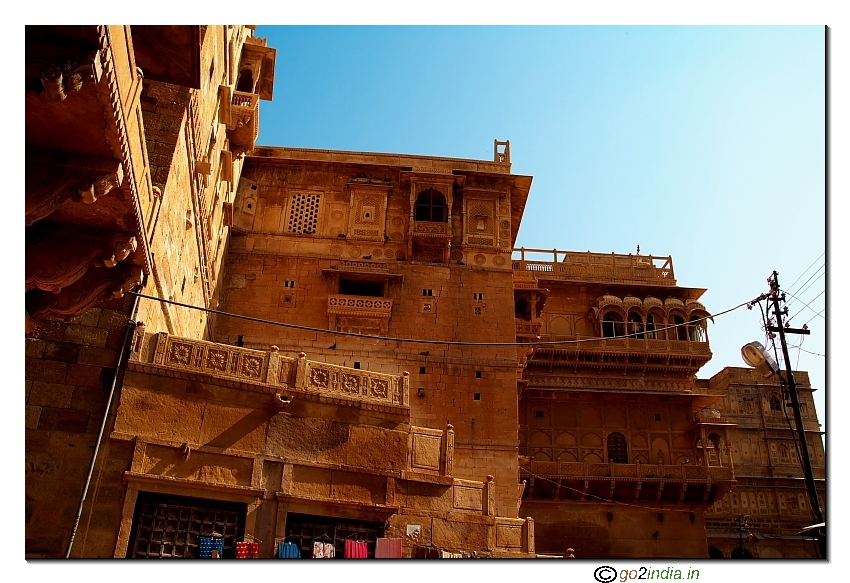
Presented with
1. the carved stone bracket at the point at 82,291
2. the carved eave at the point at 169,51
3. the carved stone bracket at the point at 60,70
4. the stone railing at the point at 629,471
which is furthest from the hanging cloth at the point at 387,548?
the stone railing at the point at 629,471

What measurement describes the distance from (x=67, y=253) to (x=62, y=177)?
1412 millimetres

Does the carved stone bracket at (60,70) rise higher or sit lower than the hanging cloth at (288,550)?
higher

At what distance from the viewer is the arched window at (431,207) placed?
20.4m

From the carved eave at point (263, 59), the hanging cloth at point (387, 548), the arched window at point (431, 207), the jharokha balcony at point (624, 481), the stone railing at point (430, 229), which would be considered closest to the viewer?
the hanging cloth at point (387, 548)

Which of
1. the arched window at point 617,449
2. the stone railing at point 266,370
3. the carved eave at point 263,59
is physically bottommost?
the stone railing at point 266,370

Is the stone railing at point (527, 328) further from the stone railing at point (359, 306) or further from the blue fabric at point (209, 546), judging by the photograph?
the blue fabric at point (209, 546)

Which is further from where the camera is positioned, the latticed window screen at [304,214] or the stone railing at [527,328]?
the stone railing at [527,328]

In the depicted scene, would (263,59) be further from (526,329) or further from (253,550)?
(253,550)

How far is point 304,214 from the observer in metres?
20.4

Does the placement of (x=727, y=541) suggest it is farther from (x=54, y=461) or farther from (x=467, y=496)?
(x=54, y=461)

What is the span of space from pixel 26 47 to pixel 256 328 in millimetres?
13730

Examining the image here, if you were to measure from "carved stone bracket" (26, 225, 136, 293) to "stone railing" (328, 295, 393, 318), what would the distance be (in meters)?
11.3

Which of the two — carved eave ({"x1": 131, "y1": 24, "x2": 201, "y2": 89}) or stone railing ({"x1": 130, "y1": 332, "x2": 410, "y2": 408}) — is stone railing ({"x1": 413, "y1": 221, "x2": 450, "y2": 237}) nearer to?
stone railing ({"x1": 130, "y1": 332, "x2": 410, "y2": 408})

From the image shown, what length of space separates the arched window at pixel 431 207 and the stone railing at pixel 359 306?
301 centimetres
